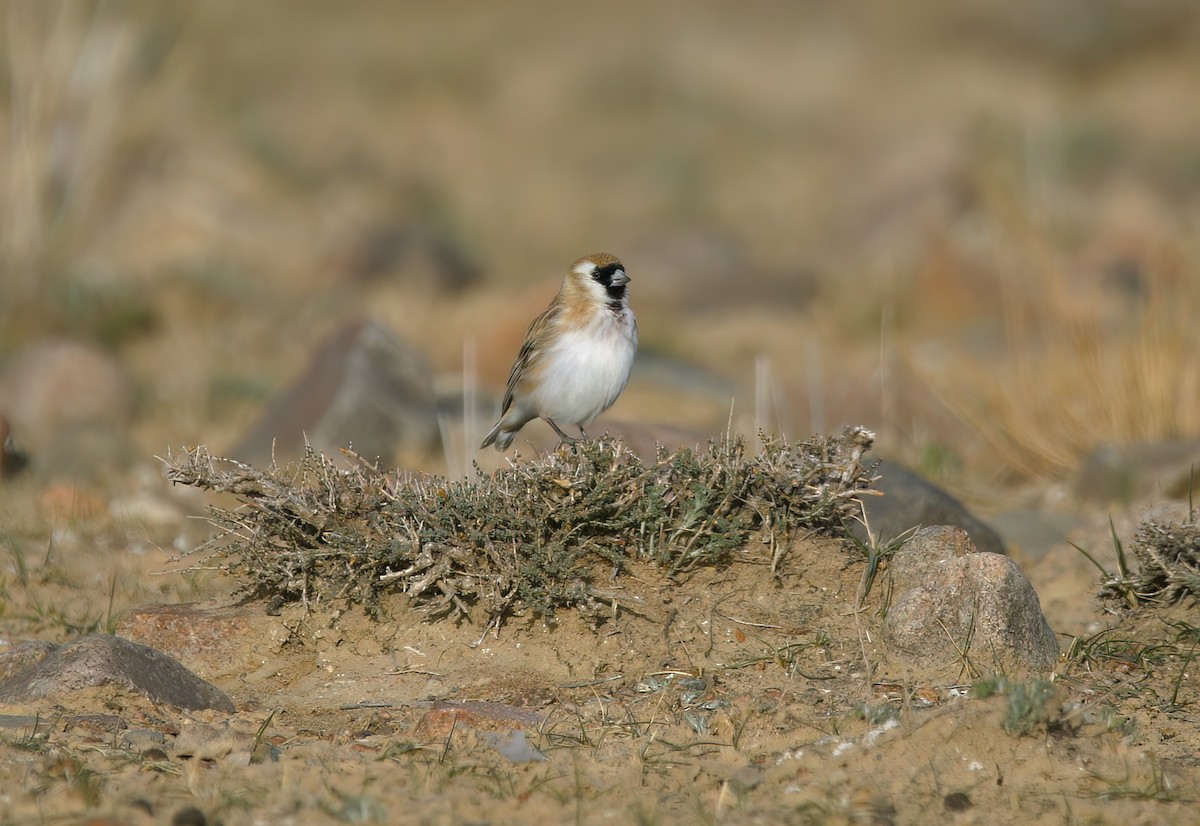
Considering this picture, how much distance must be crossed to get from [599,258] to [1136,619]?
9.24 feet

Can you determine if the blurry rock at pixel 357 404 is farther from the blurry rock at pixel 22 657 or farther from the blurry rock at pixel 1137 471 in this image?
the blurry rock at pixel 1137 471

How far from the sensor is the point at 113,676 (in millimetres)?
4602

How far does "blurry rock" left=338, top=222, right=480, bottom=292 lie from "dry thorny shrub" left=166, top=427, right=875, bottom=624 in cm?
1046

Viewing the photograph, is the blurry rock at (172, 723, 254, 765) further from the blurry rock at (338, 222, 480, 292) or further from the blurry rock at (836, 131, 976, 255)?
the blurry rock at (836, 131, 976, 255)

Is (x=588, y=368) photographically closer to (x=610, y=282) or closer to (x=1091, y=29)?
(x=610, y=282)

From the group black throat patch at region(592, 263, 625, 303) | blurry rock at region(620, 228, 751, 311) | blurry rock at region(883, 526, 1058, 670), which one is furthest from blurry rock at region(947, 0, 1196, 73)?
blurry rock at region(883, 526, 1058, 670)

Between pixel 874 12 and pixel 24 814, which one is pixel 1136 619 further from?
pixel 874 12

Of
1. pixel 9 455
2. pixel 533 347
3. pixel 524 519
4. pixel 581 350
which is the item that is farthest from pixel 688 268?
pixel 524 519

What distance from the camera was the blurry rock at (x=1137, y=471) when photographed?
7554 millimetres

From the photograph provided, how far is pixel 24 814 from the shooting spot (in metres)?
3.61

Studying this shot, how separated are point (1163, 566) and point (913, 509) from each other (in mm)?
1211

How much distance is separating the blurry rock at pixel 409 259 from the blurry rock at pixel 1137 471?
890 cm

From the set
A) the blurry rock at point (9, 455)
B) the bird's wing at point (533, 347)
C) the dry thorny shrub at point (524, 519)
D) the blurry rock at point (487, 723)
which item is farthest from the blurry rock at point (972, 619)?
the blurry rock at point (9, 455)

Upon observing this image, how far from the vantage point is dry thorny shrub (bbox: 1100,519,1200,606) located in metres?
5.20
